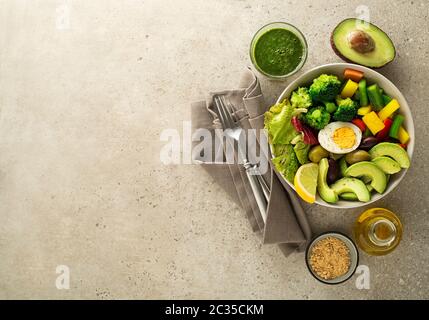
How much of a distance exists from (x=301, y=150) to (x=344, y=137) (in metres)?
0.15

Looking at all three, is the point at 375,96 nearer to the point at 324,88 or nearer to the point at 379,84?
the point at 379,84

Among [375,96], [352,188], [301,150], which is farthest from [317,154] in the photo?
[375,96]

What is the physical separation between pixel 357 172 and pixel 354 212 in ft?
1.00

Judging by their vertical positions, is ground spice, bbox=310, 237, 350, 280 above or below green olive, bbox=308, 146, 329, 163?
below

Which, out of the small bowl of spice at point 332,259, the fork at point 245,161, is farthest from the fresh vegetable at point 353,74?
the small bowl of spice at point 332,259

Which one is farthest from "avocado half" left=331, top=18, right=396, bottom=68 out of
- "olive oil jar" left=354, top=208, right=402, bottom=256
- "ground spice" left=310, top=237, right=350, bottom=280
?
"ground spice" left=310, top=237, right=350, bottom=280

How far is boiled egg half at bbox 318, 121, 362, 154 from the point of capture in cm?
166

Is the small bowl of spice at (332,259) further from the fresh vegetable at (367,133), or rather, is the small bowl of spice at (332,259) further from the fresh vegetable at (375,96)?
the fresh vegetable at (375,96)

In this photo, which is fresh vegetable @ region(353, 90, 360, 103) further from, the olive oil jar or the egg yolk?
the olive oil jar

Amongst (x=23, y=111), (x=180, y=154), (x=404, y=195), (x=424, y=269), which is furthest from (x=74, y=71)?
(x=424, y=269)

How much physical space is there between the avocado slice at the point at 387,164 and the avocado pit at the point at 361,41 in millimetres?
381

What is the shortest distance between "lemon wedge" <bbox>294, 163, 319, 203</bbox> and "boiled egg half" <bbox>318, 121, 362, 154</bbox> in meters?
0.09

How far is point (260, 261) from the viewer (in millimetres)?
1927

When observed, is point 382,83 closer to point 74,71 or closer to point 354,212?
point 354,212
